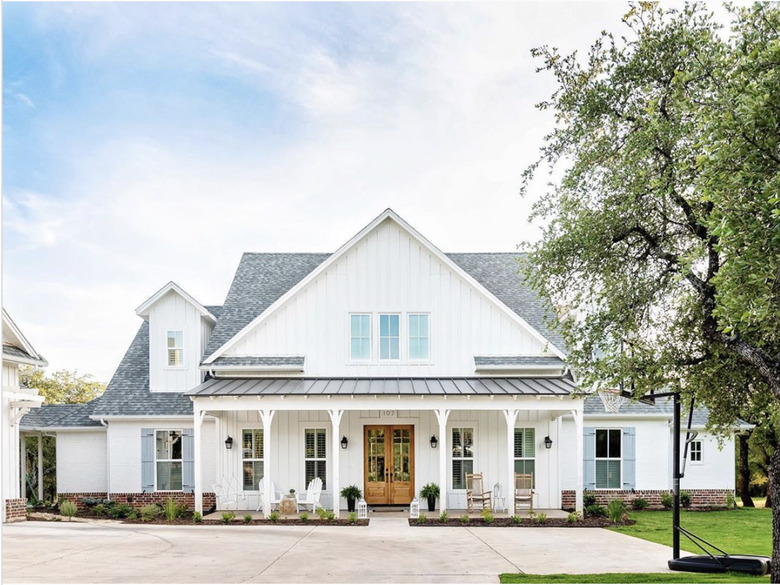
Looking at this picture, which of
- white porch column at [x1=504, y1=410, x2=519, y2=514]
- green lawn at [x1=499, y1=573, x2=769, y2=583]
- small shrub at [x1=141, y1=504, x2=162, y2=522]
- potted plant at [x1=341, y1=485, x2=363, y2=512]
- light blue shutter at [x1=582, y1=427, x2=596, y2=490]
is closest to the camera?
green lawn at [x1=499, y1=573, x2=769, y2=583]

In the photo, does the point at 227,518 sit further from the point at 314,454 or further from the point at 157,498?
the point at 157,498

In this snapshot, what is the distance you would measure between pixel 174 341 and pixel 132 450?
128 inches

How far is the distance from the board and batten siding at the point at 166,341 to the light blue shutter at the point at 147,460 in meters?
1.36

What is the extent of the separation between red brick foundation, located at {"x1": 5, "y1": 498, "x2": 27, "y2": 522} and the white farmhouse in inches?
106

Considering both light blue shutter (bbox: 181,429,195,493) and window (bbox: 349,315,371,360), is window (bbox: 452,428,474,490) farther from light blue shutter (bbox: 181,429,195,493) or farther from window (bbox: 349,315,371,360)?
light blue shutter (bbox: 181,429,195,493)

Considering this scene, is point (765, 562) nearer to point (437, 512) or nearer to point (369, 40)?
point (437, 512)

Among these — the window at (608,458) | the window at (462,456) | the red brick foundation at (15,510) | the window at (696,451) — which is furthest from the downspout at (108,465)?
the window at (696,451)

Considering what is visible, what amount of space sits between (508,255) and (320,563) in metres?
15.0

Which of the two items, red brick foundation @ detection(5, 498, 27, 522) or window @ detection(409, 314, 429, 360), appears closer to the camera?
red brick foundation @ detection(5, 498, 27, 522)

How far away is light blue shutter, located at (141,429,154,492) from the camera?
1920 centimetres

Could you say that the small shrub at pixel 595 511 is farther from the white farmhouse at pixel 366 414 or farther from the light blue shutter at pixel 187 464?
the light blue shutter at pixel 187 464

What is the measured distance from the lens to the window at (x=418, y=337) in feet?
62.9

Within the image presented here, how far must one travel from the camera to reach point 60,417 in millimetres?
20219

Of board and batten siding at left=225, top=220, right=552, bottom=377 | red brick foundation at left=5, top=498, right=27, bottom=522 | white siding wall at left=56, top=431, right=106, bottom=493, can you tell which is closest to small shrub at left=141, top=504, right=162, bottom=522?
red brick foundation at left=5, top=498, right=27, bottom=522
